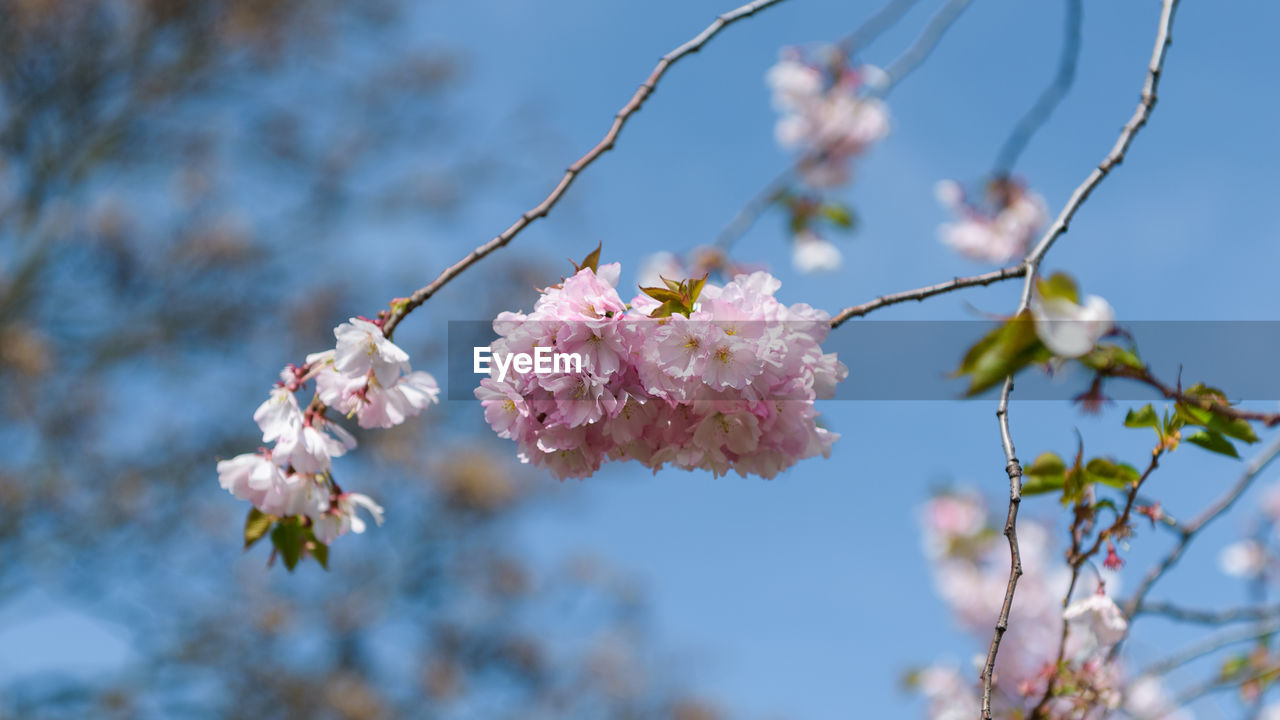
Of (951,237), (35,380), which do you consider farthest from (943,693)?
(35,380)

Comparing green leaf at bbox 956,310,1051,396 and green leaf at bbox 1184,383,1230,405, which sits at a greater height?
green leaf at bbox 1184,383,1230,405

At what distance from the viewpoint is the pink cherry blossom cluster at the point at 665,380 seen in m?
0.71

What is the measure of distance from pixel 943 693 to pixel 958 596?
3.72ft

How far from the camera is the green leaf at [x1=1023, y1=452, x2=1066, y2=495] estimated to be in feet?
3.00

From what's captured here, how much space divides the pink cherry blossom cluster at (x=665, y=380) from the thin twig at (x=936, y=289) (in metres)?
0.06

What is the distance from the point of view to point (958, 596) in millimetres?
3408

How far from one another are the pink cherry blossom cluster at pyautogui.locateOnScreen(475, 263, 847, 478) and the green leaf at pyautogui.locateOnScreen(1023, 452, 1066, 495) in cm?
28

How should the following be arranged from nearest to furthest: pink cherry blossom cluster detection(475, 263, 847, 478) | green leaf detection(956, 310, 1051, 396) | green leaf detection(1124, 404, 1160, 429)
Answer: green leaf detection(956, 310, 1051, 396)
pink cherry blossom cluster detection(475, 263, 847, 478)
green leaf detection(1124, 404, 1160, 429)

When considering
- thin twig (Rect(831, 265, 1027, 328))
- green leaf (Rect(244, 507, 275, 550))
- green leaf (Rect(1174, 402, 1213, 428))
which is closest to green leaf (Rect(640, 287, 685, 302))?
thin twig (Rect(831, 265, 1027, 328))

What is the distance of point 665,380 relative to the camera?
0.71m

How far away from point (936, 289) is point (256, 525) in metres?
0.75

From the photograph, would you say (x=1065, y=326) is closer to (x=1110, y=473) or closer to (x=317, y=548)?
(x=1110, y=473)

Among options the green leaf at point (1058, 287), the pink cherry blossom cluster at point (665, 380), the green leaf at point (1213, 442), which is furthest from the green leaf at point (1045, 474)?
the green leaf at point (1058, 287)

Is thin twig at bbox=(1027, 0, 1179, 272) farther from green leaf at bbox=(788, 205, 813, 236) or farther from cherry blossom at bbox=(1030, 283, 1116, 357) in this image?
green leaf at bbox=(788, 205, 813, 236)
